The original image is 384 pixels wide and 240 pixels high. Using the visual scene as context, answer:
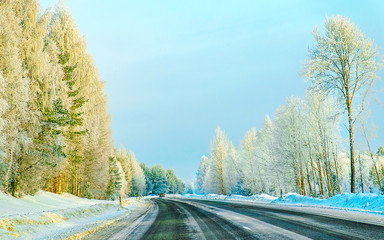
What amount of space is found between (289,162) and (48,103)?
80.5 ft

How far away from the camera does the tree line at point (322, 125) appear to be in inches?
686

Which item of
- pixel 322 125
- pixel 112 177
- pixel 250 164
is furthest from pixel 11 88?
pixel 250 164

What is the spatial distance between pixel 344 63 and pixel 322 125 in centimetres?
1074

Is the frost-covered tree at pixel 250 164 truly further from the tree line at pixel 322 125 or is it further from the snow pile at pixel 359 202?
the snow pile at pixel 359 202

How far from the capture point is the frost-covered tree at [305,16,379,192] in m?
17.1

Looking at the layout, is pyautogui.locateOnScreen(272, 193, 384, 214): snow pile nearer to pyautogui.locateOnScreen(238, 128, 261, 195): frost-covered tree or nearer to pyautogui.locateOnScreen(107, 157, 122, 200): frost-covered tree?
pyautogui.locateOnScreen(238, 128, 261, 195): frost-covered tree

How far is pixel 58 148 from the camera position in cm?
1622

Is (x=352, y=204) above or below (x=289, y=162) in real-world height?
below

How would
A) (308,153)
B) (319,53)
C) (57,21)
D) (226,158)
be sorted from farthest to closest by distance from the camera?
(226,158) → (308,153) → (57,21) → (319,53)

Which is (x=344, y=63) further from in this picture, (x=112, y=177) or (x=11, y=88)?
(x=112, y=177)

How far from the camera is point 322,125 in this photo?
88.4 feet

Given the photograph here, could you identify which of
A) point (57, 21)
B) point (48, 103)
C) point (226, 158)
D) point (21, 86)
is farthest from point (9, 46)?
point (226, 158)

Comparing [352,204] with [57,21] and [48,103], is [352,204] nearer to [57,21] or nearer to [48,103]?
[48,103]

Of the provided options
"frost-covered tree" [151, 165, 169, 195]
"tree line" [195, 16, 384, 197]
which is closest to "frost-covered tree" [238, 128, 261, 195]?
"tree line" [195, 16, 384, 197]
